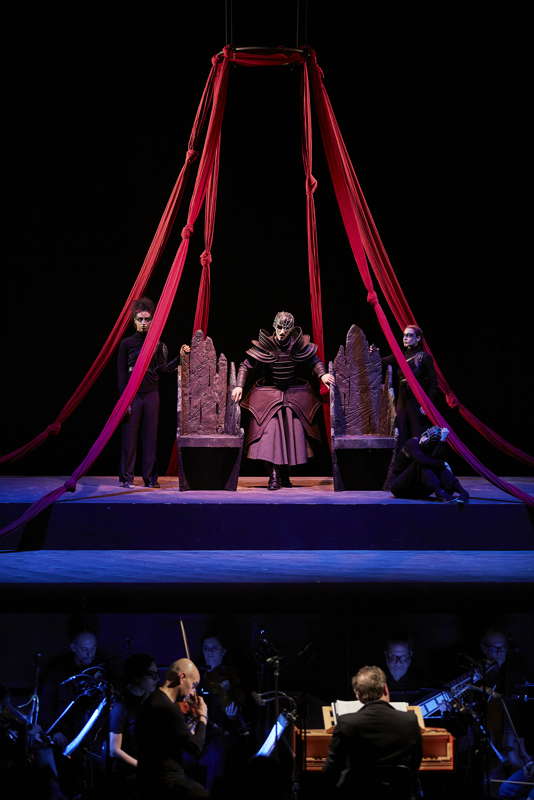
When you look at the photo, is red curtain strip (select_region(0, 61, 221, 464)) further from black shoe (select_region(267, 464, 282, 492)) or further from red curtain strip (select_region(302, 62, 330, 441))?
black shoe (select_region(267, 464, 282, 492))

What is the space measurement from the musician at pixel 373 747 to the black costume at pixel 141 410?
13.2 ft

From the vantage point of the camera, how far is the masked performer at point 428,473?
668 centimetres

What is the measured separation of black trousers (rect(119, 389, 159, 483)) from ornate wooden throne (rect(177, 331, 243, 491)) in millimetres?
325

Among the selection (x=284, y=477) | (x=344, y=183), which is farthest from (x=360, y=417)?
(x=344, y=183)

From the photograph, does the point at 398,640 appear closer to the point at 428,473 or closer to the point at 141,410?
the point at 428,473

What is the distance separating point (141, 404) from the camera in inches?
297

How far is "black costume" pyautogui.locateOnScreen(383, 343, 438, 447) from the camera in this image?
7.25 meters

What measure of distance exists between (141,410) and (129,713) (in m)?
3.50

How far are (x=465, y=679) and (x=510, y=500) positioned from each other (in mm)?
2266

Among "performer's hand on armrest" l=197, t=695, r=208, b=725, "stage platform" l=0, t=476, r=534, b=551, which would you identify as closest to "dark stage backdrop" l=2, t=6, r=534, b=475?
"stage platform" l=0, t=476, r=534, b=551

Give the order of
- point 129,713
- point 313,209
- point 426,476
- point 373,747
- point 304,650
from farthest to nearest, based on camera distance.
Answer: point 313,209 → point 426,476 → point 304,650 → point 129,713 → point 373,747

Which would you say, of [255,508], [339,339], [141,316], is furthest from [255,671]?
[339,339]

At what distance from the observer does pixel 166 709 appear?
3871 mm

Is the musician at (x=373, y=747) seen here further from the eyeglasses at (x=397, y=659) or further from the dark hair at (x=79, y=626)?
the dark hair at (x=79, y=626)
